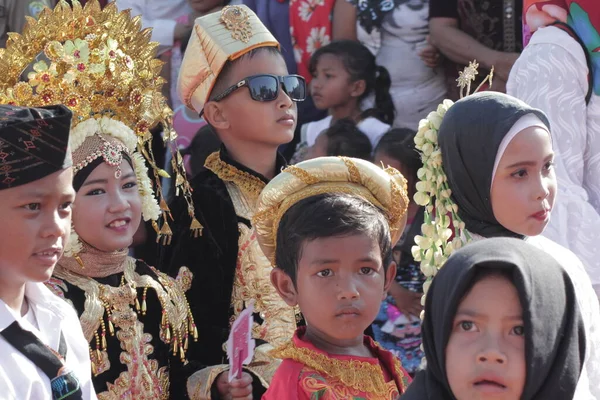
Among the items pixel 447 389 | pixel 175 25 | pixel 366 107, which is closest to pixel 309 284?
pixel 447 389

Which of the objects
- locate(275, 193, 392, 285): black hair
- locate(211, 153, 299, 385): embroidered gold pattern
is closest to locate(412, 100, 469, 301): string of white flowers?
locate(275, 193, 392, 285): black hair

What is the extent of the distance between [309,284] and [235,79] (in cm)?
150

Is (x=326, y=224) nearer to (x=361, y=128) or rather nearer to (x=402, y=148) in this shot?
Answer: (x=402, y=148)

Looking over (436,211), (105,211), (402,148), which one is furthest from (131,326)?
(402,148)

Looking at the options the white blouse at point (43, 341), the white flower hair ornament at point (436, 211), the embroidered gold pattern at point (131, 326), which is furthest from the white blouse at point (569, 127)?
the white blouse at point (43, 341)

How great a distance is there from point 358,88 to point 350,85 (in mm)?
49

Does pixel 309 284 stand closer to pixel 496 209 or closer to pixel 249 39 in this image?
pixel 496 209

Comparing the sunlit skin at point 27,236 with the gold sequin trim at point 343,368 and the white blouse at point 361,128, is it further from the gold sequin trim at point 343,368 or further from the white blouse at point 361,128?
the white blouse at point 361,128

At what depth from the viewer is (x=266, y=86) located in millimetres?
5008

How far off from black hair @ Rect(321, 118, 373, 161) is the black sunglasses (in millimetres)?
1431

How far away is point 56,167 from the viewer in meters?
3.65

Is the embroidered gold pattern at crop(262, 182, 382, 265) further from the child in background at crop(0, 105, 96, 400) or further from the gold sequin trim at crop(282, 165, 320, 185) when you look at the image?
the child in background at crop(0, 105, 96, 400)

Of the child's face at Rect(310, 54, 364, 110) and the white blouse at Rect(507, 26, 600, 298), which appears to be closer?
the white blouse at Rect(507, 26, 600, 298)

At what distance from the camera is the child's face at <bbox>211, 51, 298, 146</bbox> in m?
5.00
